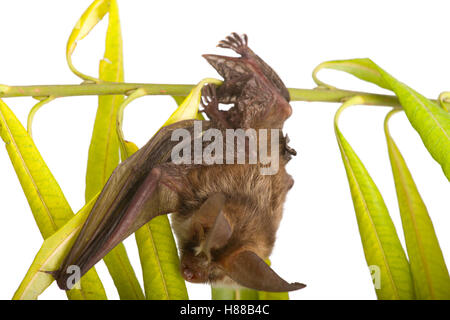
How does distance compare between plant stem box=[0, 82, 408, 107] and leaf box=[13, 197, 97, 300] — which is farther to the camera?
plant stem box=[0, 82, 408, 107]

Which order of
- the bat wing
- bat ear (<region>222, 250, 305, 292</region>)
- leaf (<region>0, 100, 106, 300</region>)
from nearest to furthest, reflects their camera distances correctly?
bat ear (<region>222, 250, 305, 292</region>) → the bat wing → leaf (<region>0, 100, 106, 300</region>)

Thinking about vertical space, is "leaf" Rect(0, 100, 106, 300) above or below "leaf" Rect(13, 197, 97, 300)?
above

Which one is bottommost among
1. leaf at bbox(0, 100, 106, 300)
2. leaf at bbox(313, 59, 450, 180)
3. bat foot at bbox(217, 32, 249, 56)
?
leaf at bbox(0, 100, 106, 300)

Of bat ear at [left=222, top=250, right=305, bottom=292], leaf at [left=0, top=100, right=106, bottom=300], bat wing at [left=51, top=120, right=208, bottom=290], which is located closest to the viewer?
bat ear at [left=222, top=250, right=305, bottom=292]

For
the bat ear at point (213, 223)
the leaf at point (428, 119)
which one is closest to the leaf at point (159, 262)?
the bat ear at point (213, 223)

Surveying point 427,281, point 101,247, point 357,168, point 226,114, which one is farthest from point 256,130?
point 427,281

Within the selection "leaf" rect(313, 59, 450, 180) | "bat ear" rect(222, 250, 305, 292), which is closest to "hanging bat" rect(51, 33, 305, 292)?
"bat ear" rect(222, 250, 305, 292)

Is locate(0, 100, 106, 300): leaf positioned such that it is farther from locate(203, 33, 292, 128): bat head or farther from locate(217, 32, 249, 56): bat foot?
locate(217, 32, 249, 56): bat foot

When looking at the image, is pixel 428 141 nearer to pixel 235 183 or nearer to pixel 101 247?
pixel 235 183

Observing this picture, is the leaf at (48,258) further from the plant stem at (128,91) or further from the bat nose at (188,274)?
the plant stem at (128,91)
